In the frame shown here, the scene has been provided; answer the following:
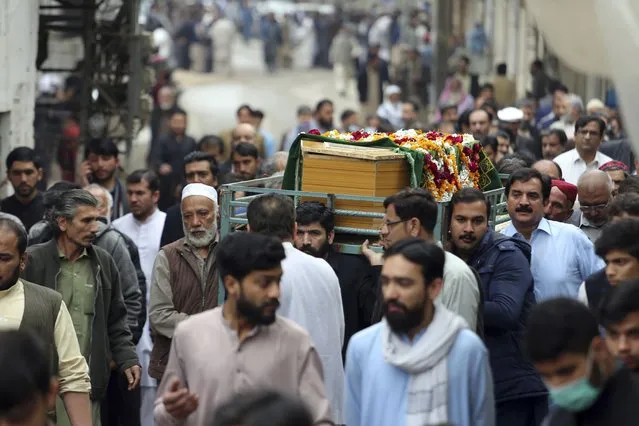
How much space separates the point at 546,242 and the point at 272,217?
1960 mm

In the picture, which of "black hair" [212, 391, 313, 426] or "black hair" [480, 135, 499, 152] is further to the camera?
"black hair" [480, 135, 499, 152]

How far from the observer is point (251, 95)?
41.1 m

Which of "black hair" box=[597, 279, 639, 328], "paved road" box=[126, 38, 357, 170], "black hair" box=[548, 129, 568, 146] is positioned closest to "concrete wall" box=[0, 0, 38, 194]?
"black hair" box=[548, 129, 568, 146]

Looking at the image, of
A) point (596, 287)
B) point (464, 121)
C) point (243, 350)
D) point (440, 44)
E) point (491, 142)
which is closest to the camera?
point (243, 350)

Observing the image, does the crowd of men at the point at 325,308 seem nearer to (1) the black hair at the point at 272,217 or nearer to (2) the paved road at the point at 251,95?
(1) the black hair at the point at 272,217

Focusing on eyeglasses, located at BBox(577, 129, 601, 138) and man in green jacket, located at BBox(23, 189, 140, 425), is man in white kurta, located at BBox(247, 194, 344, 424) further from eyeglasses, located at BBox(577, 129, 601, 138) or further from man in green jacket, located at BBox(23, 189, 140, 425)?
eyeglasses, located at BBox(577, 129, 601, 138)

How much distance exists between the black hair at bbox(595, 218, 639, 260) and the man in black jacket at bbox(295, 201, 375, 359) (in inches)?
78.3

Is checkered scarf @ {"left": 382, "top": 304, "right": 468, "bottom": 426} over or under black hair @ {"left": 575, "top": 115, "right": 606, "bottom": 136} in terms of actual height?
under

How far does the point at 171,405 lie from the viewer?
20.1 feet

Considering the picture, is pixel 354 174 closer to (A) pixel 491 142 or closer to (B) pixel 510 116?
(A) pixel 491 142

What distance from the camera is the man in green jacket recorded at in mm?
8773

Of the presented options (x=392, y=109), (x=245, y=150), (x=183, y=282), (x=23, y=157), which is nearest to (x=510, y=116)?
(x=245, y=150)

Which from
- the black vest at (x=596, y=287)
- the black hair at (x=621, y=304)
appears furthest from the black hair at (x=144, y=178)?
the black hair at (x=621, y=304)

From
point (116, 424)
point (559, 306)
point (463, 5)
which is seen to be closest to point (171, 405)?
point (559, 306)
